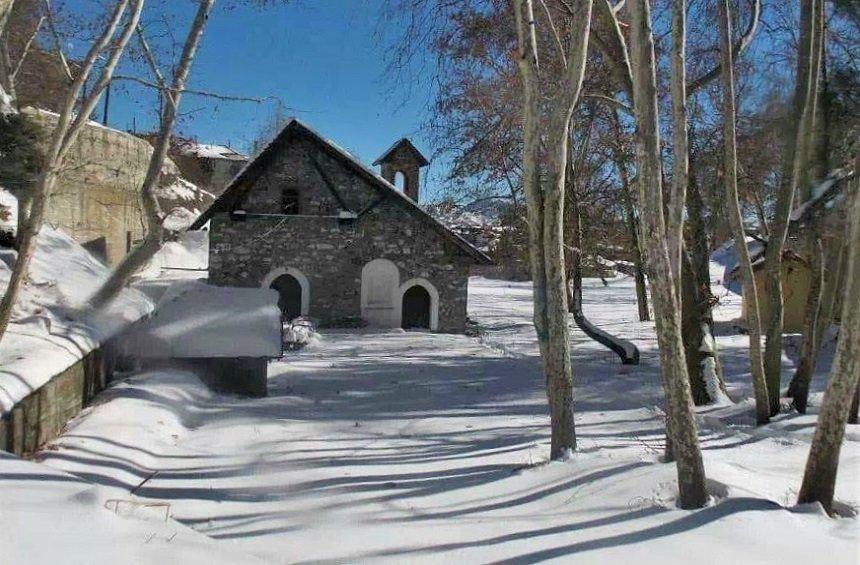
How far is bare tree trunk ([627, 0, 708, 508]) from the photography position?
13.4 ft

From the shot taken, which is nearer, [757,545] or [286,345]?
[757,545]

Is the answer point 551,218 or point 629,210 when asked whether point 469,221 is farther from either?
point 551,218

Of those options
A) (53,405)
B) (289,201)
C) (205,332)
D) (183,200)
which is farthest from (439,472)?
(183,200)

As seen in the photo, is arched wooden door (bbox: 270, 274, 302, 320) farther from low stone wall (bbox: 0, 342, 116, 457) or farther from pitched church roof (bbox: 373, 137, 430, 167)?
low stone wall (bbox: 0, 342, 116, 457)

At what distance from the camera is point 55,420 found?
620cm

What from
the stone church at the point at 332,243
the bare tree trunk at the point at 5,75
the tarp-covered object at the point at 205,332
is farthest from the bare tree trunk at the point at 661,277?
the stone church at the point at 332,243

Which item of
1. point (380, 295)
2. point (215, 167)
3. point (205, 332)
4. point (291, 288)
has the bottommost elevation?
point (205, 332)

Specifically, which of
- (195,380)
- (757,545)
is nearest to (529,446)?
(757,545)

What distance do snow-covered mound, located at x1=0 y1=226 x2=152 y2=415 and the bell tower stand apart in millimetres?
12773

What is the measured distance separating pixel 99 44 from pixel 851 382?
21.8 ft

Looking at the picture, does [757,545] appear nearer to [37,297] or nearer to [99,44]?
[99,44]

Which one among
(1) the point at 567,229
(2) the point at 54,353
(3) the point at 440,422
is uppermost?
(1) the point at 567,229

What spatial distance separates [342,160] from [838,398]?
17.1 metres

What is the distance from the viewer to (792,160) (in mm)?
7641
